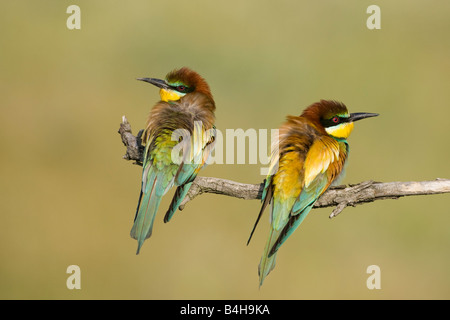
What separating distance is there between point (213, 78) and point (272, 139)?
2.46 metres

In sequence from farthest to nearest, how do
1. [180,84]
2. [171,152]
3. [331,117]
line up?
[180,84]
[331,117]
[171,152]

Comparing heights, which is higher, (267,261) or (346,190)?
(346,190)

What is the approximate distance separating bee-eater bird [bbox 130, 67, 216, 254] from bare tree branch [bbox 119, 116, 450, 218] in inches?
2.8

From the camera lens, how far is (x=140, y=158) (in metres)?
2.48

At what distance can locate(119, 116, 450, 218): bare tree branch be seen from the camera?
83.0 inches

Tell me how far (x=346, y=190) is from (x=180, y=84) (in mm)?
815

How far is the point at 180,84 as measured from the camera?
→ 2592 millimetres

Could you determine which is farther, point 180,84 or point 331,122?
point 180,84

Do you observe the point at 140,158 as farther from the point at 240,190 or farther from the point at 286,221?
the point at 286,221

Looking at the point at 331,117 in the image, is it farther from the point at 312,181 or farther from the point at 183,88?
the point at 183,88

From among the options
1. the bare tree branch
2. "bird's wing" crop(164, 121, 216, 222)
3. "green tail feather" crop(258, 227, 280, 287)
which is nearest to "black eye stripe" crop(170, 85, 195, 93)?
"bird's wing" crop(164, 121, 216, 222)

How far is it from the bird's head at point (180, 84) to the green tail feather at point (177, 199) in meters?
0.46

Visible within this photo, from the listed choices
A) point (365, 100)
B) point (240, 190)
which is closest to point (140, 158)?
Result: point (240, 190)

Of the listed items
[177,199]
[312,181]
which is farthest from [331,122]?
[177,199]
